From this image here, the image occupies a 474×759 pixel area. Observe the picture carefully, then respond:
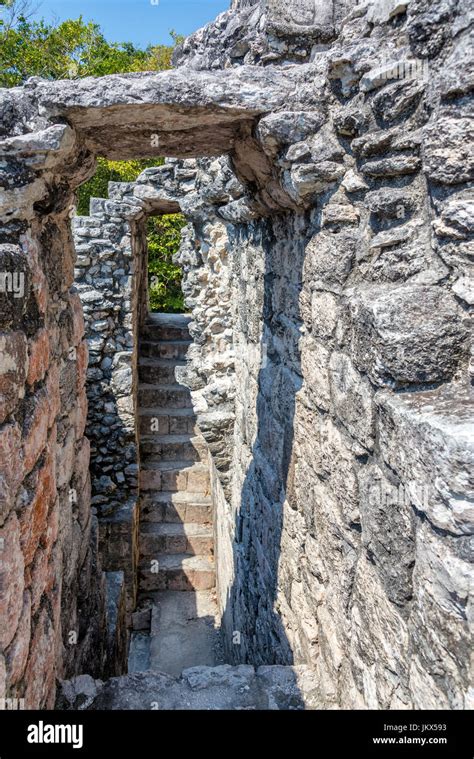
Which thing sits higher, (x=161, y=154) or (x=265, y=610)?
(x=161, y=154)

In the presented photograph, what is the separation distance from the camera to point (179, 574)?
657 cm

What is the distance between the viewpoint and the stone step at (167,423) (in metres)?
7.68

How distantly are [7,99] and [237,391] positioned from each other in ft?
10.1

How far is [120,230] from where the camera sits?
6434 mm

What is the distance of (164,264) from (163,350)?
3892 mm

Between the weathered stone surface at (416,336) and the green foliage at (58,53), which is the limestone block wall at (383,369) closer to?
the weathered stone surface at (416,336)

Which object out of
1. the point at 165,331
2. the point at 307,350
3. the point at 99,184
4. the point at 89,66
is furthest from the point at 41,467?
the point at 89,66

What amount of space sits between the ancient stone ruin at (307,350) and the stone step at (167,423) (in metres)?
4.29

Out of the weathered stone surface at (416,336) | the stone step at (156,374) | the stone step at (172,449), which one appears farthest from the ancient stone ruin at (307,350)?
the stone step at (156,374)

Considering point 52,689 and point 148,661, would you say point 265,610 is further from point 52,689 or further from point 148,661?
point 148,661

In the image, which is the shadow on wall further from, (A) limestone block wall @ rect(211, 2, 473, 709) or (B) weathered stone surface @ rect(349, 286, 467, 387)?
(B) weathered stone surface @ rect(349, 286, 467, 387)

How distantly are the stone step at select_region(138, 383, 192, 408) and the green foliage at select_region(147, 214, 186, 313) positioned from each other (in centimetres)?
418

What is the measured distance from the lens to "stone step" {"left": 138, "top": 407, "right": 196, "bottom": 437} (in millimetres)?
7676

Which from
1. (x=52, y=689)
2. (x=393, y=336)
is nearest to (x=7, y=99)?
(x=393, y=336)
